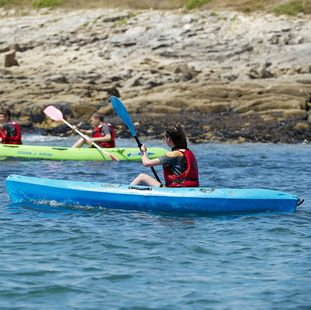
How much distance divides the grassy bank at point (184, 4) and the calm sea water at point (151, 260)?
2681 centimetres

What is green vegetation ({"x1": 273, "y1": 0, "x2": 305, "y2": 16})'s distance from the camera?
35.9 meters

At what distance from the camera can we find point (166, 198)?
970 cm

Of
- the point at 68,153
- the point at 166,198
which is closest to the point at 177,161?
the point at 166,198

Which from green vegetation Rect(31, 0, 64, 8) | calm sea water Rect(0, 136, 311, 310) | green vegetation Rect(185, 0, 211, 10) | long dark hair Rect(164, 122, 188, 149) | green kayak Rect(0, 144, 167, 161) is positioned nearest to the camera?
calm sea water Rect(0, 136, 311, 310)

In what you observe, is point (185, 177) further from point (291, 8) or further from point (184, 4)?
point (184, 4)

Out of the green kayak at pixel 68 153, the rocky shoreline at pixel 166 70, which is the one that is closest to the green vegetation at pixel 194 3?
the rocky shoreline at pixel 166 70

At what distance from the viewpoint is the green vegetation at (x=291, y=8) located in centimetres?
3588

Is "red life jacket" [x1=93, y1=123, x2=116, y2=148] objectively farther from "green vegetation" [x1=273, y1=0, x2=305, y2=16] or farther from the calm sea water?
"green vegetation" [x1=273, y1=0, x2=305, y2=16]

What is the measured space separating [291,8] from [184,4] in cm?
549

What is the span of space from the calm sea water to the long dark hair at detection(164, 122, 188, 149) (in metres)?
0.84

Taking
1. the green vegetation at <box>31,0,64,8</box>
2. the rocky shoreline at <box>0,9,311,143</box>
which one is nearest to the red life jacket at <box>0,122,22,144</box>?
the rocky shoreline at <box>0,9,311,143</box>

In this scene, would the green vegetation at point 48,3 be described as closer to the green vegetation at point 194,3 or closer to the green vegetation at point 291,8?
the green vegetation at point 194,3

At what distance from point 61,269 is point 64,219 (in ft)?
7.68

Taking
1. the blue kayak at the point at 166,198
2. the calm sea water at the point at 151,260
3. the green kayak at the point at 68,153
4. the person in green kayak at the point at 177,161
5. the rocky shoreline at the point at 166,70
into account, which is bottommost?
the calm sea water at the point at 151,260
